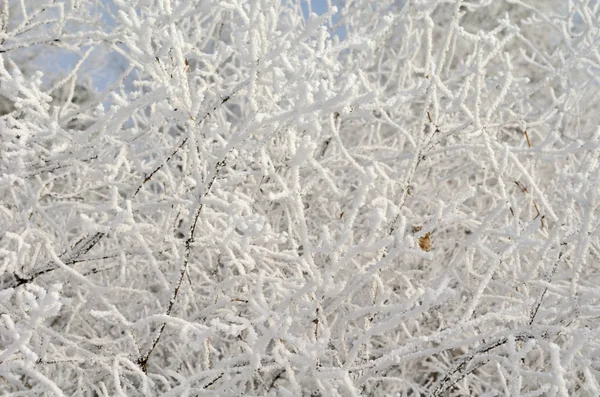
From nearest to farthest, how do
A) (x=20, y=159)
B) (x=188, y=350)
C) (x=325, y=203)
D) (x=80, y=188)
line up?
(x=20, y=159)
(x=80, y=188)
(x=188, y=350)
(x=325, y=203)

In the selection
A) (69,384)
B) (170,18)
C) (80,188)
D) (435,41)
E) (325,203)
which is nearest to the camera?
(170,18)

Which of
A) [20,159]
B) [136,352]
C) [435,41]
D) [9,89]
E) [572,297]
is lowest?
[435,41]

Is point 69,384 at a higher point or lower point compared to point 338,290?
lower

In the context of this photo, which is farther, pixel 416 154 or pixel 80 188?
pixel 80 188

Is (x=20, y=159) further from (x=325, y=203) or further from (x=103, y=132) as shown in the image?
(x=325, y=203)

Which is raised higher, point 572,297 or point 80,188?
point 80,188

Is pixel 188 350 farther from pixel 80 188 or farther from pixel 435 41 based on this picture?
pixel 435 41

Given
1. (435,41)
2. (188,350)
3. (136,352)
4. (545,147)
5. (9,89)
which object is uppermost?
(9,89)

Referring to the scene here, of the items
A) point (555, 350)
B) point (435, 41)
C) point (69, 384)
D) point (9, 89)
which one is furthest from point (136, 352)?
point (435, 41)

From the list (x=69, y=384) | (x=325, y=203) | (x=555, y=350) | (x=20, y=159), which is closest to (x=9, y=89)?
(x=20, y=159)
